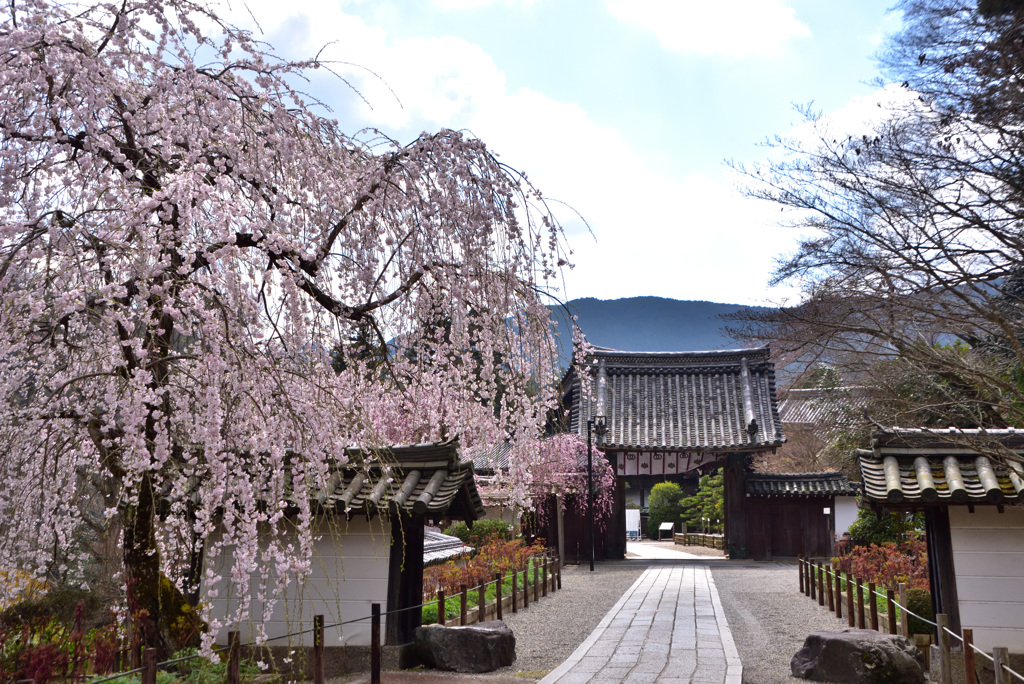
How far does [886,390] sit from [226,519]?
8.18 meters

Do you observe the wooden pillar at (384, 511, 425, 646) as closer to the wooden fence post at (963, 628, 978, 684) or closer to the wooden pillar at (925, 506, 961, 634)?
the wooden fence post at (963, 628, 978, 684)

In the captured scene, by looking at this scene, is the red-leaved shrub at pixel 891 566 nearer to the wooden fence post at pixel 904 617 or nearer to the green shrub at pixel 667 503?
the wooden fence post at pixel 904 617

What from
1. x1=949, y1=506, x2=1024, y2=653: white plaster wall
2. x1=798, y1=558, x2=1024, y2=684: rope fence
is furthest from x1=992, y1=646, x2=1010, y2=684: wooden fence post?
x1=949, y1=506, x2=1024, y2=653: white plaster wall

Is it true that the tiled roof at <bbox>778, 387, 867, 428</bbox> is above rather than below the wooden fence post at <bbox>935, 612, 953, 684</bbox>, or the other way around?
above

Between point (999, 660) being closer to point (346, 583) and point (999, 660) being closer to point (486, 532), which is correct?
point (346, 583)

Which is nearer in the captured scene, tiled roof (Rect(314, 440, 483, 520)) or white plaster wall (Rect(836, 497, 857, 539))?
tiled roof (Rect(314, 440, 483, 520))

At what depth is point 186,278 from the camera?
4.62 metres

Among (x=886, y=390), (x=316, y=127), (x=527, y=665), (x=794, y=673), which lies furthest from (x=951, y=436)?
(x=316, y=127)

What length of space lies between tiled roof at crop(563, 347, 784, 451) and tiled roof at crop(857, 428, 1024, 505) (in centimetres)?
1409

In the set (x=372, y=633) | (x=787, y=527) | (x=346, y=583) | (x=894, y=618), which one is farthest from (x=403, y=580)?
(x=787, y=527)

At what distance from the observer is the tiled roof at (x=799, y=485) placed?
2494 centimetres

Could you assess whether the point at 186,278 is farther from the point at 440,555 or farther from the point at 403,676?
the point at 440,555

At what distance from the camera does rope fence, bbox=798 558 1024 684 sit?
6152 mm

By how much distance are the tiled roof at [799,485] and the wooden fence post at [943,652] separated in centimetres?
1739
